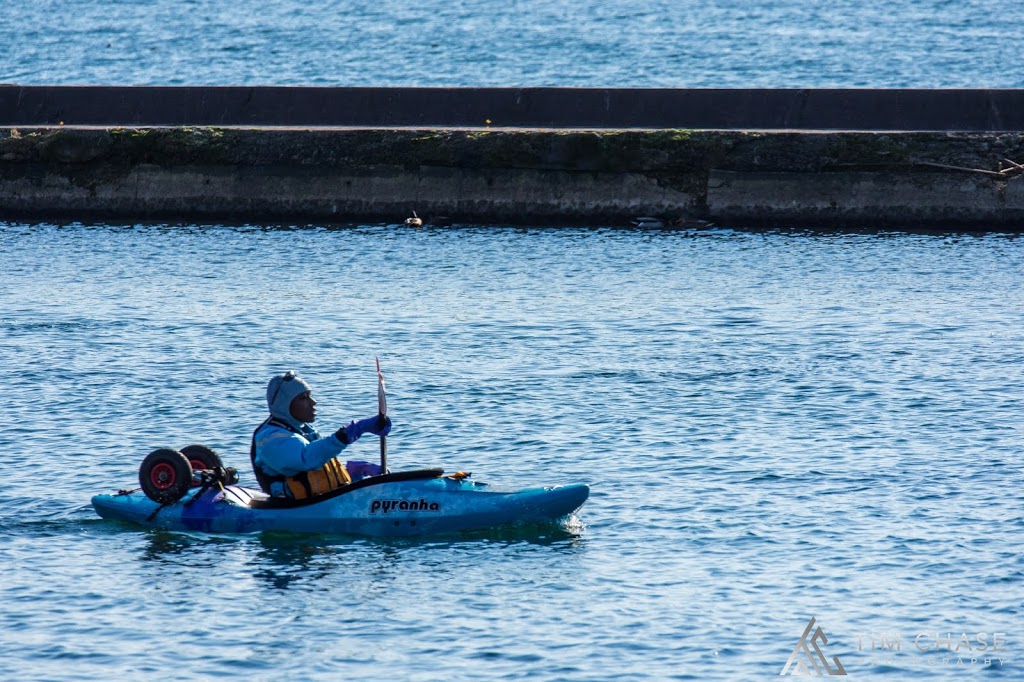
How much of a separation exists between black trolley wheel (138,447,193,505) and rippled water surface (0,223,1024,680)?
1.40 feet

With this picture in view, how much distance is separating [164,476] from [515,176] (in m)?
18.6

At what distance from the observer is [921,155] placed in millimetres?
30156

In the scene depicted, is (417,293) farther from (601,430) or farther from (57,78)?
(57,78)

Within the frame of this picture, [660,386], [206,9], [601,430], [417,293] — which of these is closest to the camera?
[601,430]

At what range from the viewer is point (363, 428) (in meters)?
12.7

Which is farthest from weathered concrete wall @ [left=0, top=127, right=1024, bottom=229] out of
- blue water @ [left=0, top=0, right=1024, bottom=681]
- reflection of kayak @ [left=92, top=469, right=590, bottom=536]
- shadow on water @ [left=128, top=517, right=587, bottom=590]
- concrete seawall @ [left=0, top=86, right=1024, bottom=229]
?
reflection of kayak @ [left=92, top=469, right=590, bottom=536]

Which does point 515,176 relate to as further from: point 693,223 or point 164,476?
point 164,476

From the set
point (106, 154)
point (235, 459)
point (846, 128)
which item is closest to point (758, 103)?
point (846, 128)

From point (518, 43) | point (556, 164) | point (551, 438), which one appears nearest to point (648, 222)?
point (556, 164)

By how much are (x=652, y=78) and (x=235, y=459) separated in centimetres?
5394

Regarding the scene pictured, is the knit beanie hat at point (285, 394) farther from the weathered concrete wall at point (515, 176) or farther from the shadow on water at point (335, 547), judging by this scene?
the weathered concrete wall at point (515, 176)

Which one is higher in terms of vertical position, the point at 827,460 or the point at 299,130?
the point at 299,130

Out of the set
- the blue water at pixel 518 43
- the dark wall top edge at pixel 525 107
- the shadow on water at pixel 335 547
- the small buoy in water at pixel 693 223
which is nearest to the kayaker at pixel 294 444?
the shadow on water at pixel 335 547

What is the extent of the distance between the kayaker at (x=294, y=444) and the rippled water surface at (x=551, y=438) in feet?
1.92
